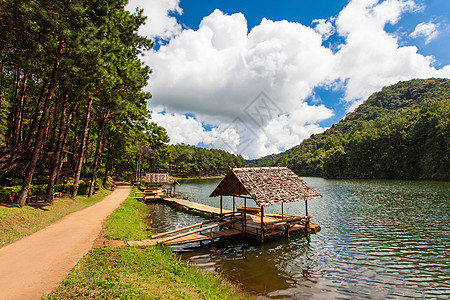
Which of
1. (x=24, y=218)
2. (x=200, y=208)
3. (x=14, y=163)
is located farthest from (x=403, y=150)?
(x=14, y=163)

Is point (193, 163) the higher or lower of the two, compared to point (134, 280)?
higher

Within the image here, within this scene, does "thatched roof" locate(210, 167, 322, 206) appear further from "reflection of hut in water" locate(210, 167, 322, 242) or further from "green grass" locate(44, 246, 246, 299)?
"green grass" locate(44, 246, 246, 299)

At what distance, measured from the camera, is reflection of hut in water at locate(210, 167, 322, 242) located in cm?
1712

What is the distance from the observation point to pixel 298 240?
18344 millimetres

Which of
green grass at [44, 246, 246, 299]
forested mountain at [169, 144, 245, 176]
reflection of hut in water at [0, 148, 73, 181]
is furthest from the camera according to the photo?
forested mountain at [169, 144, 245, 176]

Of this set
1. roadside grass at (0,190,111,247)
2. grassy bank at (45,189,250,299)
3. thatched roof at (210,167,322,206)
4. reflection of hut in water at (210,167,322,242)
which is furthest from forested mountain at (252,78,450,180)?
roadside grass at (0,190,111,247)

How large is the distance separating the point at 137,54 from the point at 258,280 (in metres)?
23.6

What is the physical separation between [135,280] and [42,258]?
15.4 ft

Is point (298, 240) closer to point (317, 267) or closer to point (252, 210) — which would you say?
point (317, 267)

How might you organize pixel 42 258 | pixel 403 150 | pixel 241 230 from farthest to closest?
Answer: 1. pixel 403 150
2. pixel 241 230
3. pixel 42 258

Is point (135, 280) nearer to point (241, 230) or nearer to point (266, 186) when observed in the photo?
point (241, 230)

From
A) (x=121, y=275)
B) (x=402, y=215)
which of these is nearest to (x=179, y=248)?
(x=121, y=275)

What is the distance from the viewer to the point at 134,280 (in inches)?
326

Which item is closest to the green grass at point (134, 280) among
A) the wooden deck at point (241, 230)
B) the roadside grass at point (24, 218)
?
the wooden deck at point (241, 230)
